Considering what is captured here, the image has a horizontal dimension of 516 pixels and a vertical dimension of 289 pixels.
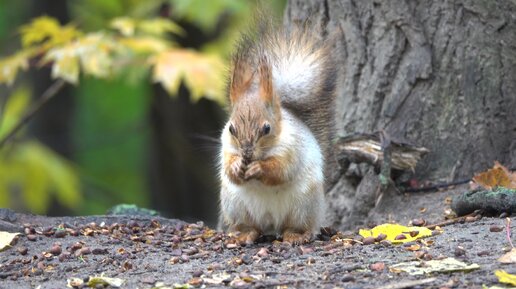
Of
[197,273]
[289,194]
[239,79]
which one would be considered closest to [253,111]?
[239,79]

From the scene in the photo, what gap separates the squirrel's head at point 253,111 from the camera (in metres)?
3.75

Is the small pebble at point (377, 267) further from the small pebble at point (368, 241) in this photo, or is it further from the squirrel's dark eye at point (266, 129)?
the squirrel's dark eye at point (266, 129)

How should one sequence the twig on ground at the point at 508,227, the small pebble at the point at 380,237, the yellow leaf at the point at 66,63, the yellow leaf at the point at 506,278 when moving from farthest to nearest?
the yellow leaf at the point at 66,63, the small pebble at the point at 380,237, the twig on ground at the point at 508,227, the yellow leaf at the point at 506,278

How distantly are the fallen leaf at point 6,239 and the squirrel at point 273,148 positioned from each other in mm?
914

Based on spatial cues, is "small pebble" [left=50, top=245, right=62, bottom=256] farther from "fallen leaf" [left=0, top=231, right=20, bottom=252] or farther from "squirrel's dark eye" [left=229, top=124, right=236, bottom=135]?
"squirrel's dark eye" [left=229, top=124, right=236, bottom=135]

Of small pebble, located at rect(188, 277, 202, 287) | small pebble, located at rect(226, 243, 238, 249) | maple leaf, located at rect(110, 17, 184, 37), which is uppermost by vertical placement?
maple leaf, located at rect(110, 17, 184, 37)

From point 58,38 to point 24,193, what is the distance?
1.95m

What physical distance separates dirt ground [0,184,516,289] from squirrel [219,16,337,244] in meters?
0.12

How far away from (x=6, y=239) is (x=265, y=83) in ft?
4.16

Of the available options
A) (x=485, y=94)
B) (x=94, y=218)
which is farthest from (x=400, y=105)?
(x=94, y=218)

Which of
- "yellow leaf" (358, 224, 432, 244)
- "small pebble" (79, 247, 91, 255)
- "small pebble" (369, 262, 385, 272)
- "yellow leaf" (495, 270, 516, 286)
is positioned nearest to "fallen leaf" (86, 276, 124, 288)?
"small pebble" (79, 247, 91, 255)

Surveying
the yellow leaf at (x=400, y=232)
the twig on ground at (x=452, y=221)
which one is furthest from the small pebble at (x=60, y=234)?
the twig on ground at (x=452, y=221)

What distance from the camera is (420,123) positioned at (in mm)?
4707

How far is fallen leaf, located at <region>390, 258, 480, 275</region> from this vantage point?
304cm
